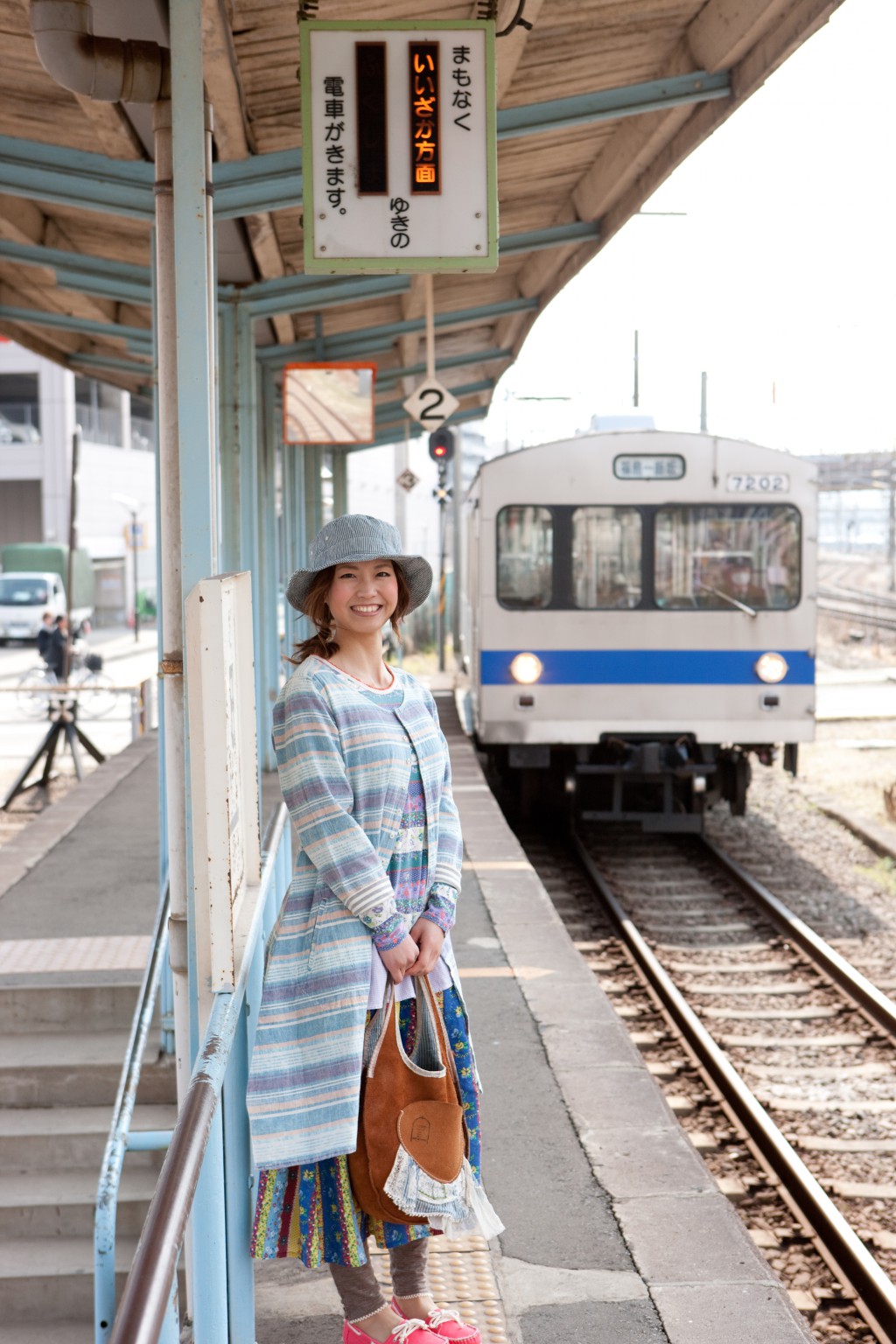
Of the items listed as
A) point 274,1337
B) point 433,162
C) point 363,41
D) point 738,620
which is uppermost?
point 363,41

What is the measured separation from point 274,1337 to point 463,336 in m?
10.9

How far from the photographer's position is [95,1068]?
5387 millimetres

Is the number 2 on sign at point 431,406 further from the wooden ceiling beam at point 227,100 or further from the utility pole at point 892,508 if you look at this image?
the utility pole at point 892,508

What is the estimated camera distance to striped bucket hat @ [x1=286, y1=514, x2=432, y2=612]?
115 inches

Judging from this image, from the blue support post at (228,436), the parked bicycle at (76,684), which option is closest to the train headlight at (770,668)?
the blue support post at (228,436)

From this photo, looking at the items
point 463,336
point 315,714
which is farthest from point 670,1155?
point 463,336

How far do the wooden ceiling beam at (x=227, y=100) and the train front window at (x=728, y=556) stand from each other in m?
4.22

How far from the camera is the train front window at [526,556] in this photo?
1063 cm

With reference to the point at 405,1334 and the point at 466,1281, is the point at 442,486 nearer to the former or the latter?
the point at 466,1281

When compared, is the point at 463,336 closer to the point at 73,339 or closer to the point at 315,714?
the point at 73,339

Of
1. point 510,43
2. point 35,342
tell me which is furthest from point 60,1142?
point 35,342

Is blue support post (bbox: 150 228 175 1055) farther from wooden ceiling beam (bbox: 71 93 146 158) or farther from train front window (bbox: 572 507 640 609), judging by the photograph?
train front window (bbox: 572 507 640 609)

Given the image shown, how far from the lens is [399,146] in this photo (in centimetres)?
461

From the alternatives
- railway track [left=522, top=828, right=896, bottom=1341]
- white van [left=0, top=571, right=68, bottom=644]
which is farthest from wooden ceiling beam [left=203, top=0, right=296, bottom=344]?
white van [left=0, top=571, right=68, bottom=644]
